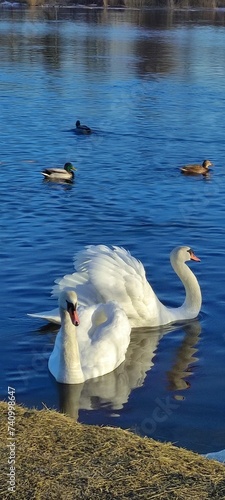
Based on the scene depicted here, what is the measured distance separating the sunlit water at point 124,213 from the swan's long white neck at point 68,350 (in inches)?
7.7

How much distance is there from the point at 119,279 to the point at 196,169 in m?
10.5

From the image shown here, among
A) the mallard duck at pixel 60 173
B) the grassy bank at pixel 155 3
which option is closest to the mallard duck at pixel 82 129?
the mallard duck at pixel 60 173

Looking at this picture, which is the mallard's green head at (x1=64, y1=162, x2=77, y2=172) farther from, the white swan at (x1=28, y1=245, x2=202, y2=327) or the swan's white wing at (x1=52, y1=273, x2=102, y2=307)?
the swan's white wing at (x1=52, y1=273, x2=102, y2=307)

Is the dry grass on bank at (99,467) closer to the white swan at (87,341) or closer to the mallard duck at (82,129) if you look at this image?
the white swan at (87,341)

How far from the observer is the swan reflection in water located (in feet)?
32.5

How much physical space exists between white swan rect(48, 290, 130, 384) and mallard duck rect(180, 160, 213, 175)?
11.1m

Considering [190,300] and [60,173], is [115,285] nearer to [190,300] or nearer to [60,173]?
[190,300]

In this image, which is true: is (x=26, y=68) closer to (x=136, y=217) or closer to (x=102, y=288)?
(x=136, y=217)

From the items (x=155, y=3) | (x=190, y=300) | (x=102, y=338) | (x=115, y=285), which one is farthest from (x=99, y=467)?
(x=155, y=3)

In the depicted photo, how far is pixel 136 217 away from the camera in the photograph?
58.3 ft

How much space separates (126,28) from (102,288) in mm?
62719

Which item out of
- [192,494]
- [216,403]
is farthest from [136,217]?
[192,494]

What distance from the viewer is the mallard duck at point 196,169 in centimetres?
2169

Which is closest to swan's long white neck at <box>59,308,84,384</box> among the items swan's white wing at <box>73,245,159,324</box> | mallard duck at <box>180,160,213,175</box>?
swan's white wing at <box>73,245,159,324</box>
